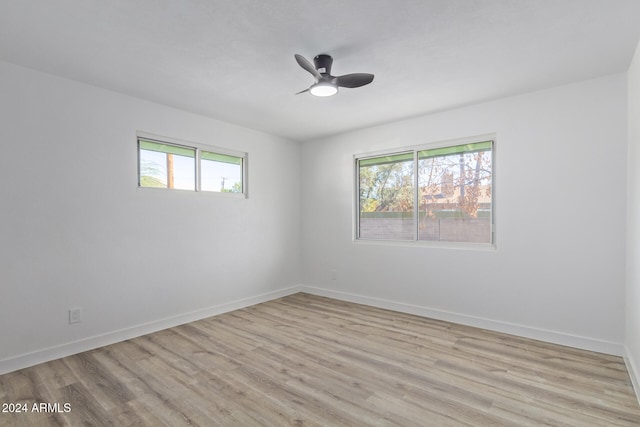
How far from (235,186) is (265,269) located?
129cm

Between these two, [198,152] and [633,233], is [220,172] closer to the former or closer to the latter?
[198,152]

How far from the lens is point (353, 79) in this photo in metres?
2.46

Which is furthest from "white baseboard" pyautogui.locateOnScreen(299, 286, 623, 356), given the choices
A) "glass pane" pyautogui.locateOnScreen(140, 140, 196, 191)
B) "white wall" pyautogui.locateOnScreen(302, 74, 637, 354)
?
"glass pane" pyautogui.locateOnScreen(140, 140, 196, 191)

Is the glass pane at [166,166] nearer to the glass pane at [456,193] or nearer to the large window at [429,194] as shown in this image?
the large window at [429,194]

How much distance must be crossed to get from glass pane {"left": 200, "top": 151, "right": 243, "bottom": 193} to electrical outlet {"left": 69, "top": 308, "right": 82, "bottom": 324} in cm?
180

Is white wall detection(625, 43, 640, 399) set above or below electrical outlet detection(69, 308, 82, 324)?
above

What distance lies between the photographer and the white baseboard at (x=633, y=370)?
2.19 metres

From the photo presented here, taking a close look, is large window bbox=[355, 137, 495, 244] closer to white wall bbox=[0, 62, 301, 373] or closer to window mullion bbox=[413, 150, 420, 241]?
window mullion bbox=[413, 150, 420, 241]

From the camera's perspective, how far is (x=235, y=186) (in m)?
4.45

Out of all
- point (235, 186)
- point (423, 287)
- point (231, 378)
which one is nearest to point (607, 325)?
point (423, 287)

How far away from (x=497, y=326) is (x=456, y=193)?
152cm

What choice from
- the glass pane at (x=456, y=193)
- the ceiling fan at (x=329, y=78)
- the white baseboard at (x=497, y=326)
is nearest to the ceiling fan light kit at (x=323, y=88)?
the ceiling fan at (x=329, y=78)

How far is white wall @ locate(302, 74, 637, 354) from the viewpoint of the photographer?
9.31 ft

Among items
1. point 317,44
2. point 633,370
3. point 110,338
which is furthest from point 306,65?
point 633,370
